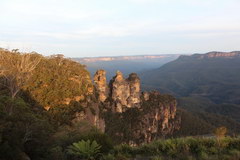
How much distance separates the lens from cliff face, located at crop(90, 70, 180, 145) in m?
95.8

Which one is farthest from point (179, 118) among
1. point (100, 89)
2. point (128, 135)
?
point (100, 89)

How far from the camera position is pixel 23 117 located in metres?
22.5

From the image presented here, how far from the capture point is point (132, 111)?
110750 mm

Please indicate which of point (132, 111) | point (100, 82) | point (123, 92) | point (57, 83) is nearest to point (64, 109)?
point (57, 83)

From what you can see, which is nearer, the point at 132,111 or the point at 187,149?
the point at 187,149

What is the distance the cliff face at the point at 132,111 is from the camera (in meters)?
95.8

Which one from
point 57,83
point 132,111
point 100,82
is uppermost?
point 57,83

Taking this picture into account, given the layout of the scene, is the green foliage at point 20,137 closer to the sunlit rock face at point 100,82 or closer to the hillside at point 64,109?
the hillside at point 64,109

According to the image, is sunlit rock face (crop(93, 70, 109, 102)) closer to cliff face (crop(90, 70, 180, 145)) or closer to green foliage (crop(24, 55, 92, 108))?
cliff face (crop(90, 70, 180, 145))

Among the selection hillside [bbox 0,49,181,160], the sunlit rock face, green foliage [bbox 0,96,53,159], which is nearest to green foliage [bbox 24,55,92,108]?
hillside [bbox 0,49,181,160]

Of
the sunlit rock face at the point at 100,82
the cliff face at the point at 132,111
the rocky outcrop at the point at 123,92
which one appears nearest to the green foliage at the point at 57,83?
the sunlit rock face at the point at 100,82

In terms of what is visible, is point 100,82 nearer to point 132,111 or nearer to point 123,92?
point 123,92

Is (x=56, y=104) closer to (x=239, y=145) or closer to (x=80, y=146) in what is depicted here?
(x=80, y=146)

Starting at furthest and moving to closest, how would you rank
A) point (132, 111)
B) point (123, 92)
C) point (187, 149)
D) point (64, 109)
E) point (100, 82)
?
point (132, 111) < point (123, 92) < point (100, 82) < point (64, 109) < point (187, 149)
